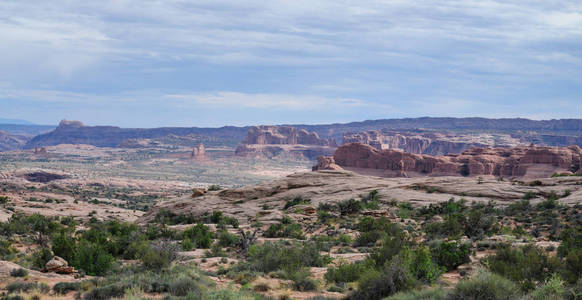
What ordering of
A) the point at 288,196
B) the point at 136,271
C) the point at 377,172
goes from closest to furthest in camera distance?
1. the point at 136,271
2. the point at 288,196
3. the point at 377,172

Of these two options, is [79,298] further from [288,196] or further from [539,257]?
[288,196]

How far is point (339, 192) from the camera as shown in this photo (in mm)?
40875

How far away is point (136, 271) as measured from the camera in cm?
1516

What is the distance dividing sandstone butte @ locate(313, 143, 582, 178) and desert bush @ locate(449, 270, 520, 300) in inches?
2650

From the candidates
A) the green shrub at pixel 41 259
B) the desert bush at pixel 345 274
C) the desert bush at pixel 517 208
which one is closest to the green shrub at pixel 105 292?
the green shrub at pixel 41 259

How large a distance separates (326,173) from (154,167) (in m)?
158

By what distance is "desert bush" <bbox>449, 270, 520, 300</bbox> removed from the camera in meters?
9.74

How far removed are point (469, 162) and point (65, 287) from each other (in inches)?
3373

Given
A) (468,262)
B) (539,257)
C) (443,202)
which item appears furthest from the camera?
(443,202)

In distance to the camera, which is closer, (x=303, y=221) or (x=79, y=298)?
(x=79, y=298)

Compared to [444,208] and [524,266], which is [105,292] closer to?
[524,266]

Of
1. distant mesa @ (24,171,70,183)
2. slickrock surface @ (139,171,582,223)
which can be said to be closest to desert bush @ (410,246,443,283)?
slickrock surface @ (139,171,582,223)

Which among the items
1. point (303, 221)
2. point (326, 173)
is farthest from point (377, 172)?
point (303, 221)

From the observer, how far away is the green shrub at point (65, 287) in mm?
12094
